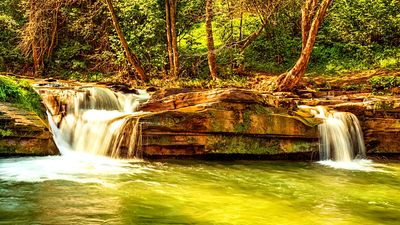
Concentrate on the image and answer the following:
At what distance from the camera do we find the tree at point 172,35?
20.0m

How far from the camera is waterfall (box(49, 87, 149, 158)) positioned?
10133 mm

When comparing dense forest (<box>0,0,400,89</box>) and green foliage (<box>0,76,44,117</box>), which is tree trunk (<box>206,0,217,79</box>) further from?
green foliage (<box>0,76,44,117</box>)

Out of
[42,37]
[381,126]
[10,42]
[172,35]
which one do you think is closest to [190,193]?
[381,126]

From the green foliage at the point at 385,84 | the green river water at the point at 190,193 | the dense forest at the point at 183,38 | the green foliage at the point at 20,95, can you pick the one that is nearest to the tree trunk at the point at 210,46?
the dense forest at the point at 183,38

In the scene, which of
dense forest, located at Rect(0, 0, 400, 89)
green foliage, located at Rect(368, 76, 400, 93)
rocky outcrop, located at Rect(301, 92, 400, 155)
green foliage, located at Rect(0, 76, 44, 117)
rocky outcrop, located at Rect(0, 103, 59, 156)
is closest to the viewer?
rocky outcrop, located at Rect(0, 103, 59, 156)

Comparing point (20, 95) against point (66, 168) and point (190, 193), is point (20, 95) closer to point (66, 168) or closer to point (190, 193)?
point (66, 168)

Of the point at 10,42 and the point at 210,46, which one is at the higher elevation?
the point at 10,42

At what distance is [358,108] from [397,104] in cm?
114

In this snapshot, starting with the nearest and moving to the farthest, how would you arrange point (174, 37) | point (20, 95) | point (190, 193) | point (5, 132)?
point (190, 193) → point (5, 132) → point (20, 95) → point (174, 37)

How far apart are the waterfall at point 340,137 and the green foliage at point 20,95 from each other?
25.0ft

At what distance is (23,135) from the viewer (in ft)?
31.1

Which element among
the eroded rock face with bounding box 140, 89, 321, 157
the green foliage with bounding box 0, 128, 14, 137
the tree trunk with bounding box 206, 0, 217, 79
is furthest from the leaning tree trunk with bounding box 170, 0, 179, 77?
the green foliage with bounding box 0, 128, 14, 137

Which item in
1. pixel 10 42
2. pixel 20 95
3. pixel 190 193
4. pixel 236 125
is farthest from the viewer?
pixel 10 42

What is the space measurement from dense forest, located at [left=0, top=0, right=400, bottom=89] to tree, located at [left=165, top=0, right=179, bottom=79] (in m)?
0.06
